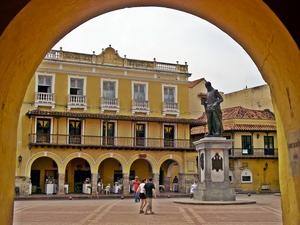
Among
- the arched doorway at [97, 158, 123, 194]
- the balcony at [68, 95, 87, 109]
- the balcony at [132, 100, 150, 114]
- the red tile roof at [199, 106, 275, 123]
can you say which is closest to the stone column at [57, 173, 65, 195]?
the arched doorway at [97, 158, 123, 194]

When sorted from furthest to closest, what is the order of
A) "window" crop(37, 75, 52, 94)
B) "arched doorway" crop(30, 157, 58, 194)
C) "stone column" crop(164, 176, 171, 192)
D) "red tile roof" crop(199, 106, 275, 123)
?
"red tile roof" crop(199, 106, 275, 123) → "stone column" crop(164, 176, 171, 192) → "window" crop(37, 75, 52, 94) → "arched doorway" crop(30, 157, 58, 194)

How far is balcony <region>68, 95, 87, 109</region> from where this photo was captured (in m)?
41.6

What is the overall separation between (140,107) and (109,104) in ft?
10.6

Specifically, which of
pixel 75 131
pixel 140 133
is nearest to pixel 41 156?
pixel 75 131

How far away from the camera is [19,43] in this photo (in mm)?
4199

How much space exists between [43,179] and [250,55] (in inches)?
1514

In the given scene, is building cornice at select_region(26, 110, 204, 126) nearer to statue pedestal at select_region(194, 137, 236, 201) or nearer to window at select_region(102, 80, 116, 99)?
window at select_region(102, 80, 116, 99)

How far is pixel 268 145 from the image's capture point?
49.9m

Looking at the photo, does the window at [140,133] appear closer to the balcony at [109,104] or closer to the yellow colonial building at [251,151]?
the balcony at [109,104]

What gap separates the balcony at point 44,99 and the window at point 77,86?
7.18ft

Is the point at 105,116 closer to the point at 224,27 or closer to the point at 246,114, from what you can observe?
the point at 246,114

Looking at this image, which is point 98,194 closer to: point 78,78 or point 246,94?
point 78,78

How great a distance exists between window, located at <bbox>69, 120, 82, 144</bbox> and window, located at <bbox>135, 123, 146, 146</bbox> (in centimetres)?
561

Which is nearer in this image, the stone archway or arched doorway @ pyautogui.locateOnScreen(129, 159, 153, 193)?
the stone archway
